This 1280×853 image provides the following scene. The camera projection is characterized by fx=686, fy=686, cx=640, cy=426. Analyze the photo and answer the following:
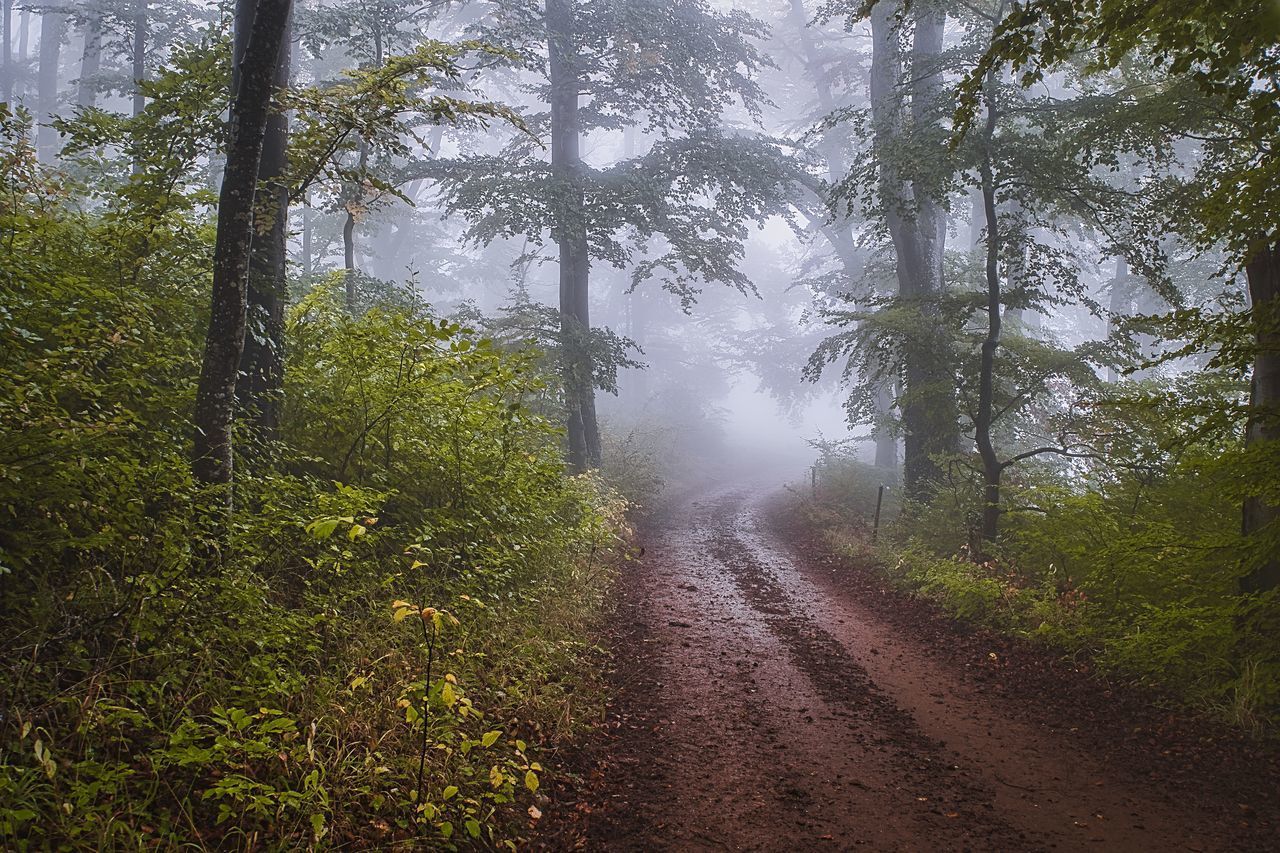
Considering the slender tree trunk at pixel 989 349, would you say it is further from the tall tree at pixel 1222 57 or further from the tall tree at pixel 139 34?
the tall tree at pixel 139 34

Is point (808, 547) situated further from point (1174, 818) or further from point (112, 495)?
point (112, 495)

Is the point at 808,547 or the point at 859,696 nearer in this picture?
the point at 859,696

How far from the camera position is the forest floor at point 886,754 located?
4.26 metres

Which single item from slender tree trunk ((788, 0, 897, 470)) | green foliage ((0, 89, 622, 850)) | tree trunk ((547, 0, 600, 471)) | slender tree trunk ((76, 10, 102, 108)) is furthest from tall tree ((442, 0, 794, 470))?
slender tree trunk ((76, 10, 102, 108))

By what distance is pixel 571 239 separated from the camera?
51.1ft

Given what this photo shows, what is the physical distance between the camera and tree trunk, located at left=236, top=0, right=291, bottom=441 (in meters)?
6.18

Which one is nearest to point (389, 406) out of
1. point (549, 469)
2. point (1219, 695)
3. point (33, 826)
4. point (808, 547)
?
point (549, 469)

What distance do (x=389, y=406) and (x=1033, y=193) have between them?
10464 mm

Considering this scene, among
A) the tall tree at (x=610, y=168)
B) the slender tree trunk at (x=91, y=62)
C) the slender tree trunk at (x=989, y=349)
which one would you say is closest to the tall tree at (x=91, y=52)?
the slender tree trunk at (x=91, y=62)

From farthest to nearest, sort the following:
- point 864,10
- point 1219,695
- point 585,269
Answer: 1. point 585,269
2. point 1219,695
3. point 864,10

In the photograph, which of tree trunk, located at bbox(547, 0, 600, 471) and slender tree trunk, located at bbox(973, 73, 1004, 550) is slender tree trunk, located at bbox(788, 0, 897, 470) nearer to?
tree trunk, located at bbox(547, 0, 600, 471)

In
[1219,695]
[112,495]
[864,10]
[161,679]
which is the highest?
[864,10]

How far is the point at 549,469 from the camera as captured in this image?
8.17 meters

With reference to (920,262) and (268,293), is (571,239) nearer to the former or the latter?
(920,262)
